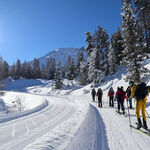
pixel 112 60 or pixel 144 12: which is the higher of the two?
pixel 144 12

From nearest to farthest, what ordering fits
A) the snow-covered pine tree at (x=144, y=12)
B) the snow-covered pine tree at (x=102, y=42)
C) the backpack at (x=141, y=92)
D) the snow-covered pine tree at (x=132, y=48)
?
the backpack at (x=141, y=92) < the snow-covered pine tree at (x=132, y=48) < the snow-covered pine tree at (x=144, y=12) < the snow-covered pine tree at (x=102, y=42)

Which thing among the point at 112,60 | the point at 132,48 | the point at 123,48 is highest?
the point at 123,48

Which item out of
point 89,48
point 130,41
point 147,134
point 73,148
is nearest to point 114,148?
point 73,148

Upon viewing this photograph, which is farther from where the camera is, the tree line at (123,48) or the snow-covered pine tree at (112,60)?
the snow-covered pine tree at (112,60)

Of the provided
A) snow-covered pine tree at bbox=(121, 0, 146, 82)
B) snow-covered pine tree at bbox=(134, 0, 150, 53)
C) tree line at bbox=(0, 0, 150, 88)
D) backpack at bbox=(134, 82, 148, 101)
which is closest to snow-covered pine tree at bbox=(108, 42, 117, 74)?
tree line at bbox=(0, 0, 150, 88)

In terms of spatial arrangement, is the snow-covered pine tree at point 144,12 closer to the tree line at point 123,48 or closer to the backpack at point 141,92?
the tree line at point 123,48

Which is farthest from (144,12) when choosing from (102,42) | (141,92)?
(141,92)

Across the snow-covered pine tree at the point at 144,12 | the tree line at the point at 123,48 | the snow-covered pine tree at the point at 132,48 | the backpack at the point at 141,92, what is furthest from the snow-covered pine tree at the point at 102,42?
the backpack at the point at 141,92

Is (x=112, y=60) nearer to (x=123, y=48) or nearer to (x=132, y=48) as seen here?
(x=123, y=48)

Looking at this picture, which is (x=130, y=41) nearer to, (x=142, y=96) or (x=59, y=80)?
(x=142, y=96)

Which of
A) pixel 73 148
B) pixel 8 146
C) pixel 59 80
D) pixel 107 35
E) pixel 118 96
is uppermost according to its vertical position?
pixel 107 35

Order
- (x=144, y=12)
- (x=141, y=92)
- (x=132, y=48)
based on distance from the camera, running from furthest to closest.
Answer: (x=144, y=12)
(x=132, y=48)
(x=141, y=92)

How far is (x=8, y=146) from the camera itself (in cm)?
363

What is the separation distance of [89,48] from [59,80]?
1590 cm
